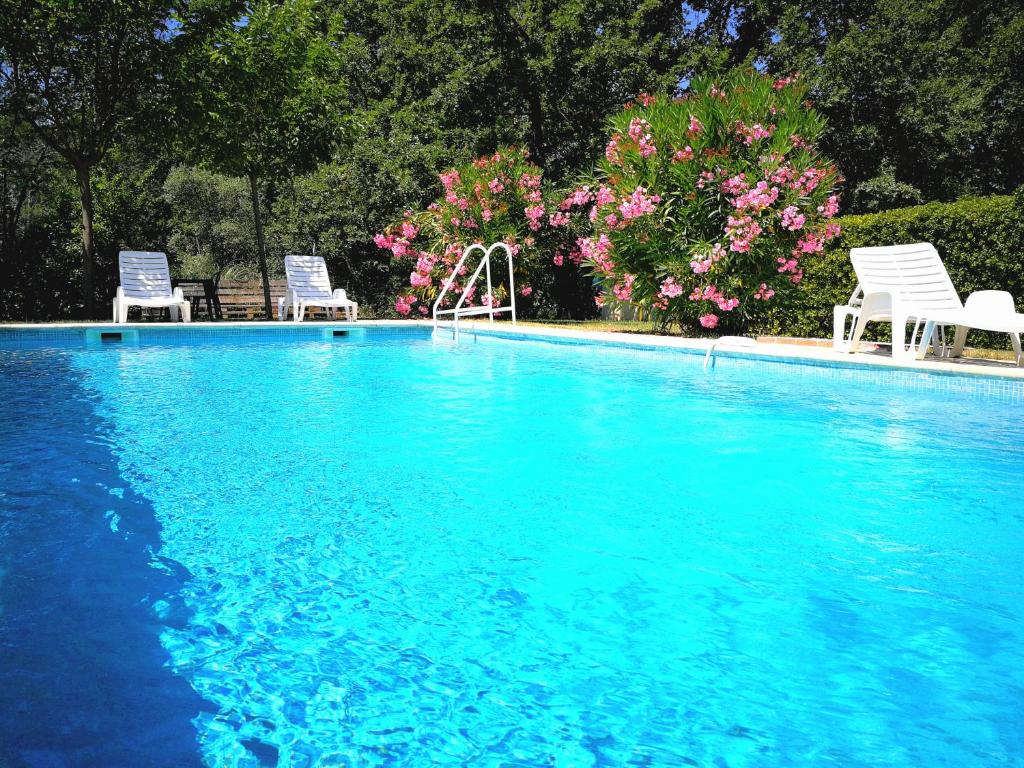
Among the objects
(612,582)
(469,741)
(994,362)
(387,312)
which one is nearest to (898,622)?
(612,582)

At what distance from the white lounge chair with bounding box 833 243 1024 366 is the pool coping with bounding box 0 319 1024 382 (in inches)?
10.2

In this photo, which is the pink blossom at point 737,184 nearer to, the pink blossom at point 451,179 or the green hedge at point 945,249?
the green hedge at point 945,249

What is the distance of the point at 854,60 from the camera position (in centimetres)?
2017

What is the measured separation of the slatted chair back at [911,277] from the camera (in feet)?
26.4

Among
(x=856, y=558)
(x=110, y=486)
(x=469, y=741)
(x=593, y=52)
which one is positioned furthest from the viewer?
(x=593, y=52)

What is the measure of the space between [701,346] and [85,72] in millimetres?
11679

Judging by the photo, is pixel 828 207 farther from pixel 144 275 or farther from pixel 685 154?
pixel 144 275

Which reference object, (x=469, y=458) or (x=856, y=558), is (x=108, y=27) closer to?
(x=469, y=458)

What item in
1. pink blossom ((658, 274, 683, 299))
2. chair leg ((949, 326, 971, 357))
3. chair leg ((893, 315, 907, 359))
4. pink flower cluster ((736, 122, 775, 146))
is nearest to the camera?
chair leg ((893, 315, 907, 359))

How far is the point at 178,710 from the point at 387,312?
1673 cm

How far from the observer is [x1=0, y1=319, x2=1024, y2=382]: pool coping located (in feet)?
24.2

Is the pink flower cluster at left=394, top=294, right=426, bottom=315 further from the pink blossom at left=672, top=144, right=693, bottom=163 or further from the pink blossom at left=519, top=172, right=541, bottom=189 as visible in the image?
the pink blossom at left=672, top=144, right=693, bottom=163

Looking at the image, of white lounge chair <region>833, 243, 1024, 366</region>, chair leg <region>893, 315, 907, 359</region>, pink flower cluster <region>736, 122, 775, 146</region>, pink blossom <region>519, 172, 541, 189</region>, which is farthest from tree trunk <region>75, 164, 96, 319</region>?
chair leg <region>893, 315, 907, 359</region>

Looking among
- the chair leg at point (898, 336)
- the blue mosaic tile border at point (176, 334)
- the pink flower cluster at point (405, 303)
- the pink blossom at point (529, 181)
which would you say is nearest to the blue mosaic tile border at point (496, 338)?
the blue mosaic tile border at point (176, 334)
